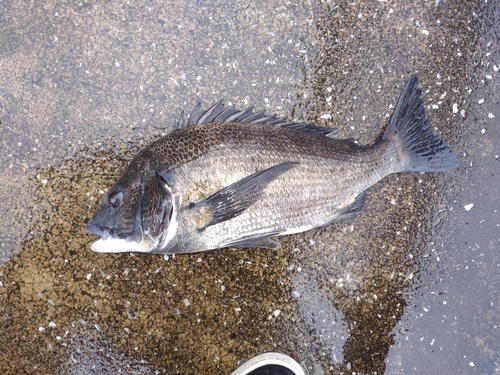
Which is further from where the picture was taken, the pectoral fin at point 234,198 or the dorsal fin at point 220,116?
the dorsal fin at point 220,116

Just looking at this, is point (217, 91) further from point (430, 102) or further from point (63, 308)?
point (63, 308)

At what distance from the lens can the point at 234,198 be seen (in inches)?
83.7

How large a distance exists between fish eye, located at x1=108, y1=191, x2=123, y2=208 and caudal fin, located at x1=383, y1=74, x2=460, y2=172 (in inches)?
70.7

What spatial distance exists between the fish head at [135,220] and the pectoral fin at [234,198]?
0.58ft

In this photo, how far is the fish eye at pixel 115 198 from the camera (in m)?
2.12

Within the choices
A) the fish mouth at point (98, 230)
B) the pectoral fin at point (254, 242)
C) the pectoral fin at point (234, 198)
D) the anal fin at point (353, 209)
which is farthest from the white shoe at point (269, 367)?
the fish mouth at point (98, 230)

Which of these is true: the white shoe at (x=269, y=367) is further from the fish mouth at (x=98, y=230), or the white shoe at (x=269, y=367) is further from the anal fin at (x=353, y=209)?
the fish mouth at (x=98, y=230)

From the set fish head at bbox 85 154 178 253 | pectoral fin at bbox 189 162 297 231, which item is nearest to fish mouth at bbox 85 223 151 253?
fish head at bbox 85 154 178 253

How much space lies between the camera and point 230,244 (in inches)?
89.7

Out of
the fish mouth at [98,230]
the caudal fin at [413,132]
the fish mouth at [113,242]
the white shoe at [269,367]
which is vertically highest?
the caudal fin at [413,132]

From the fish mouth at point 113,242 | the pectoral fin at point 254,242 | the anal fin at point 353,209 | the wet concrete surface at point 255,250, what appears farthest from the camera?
the wet concrete surface at point 255,250

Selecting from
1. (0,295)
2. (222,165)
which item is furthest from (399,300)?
(0,295)

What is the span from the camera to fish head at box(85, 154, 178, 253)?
210 centimetres

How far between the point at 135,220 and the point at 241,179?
65 centimetres
